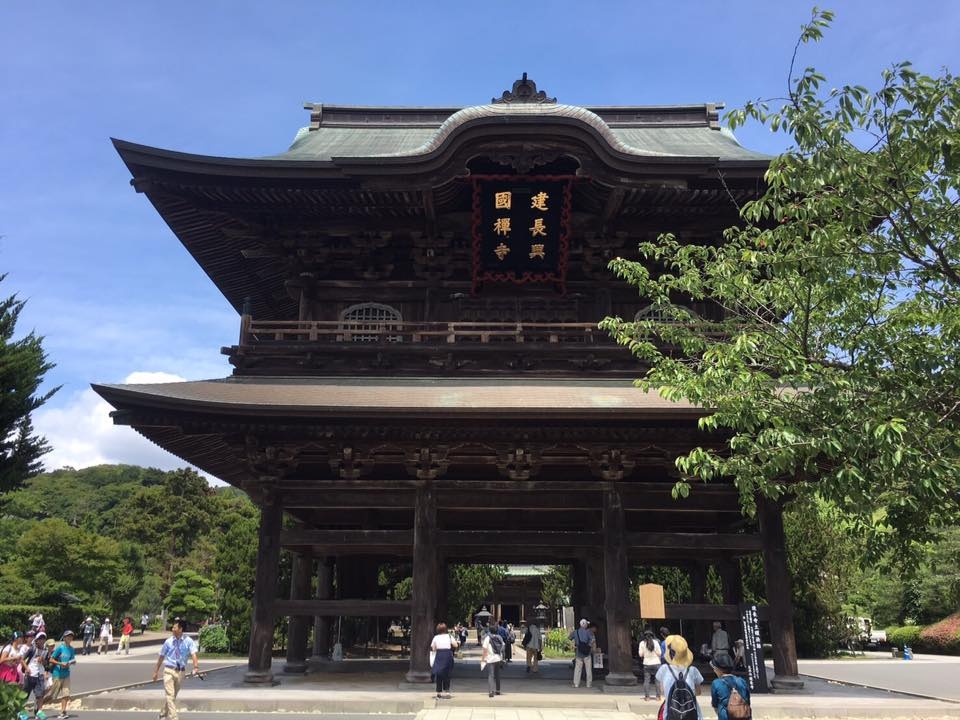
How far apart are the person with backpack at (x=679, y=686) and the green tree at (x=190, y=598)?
164ft

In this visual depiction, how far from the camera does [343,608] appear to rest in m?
13.6

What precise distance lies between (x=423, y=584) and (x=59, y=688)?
21.8ft

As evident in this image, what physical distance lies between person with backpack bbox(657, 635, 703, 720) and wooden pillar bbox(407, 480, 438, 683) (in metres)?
7.59

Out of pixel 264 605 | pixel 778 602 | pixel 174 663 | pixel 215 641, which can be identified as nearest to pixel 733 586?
pixel 778 602

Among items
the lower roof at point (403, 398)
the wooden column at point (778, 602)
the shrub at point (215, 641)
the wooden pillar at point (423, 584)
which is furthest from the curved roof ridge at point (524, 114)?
the shrub at point (215, 641)

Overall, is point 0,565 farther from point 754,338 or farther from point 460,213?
point 754,338

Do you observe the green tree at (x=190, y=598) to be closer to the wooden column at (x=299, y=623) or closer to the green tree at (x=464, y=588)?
the green tree at (x=464, y=588)

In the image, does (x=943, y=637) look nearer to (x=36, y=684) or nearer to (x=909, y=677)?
(x=909, y=677)

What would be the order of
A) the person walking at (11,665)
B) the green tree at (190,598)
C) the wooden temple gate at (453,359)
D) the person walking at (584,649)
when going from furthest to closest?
1. the green tree at (190,598)
2. the person walking at (584,649)
3. the wooden temple gate at (453,359)
4. the person walking at (11,665)

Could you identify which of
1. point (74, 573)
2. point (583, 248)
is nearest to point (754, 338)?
point (583, 248)

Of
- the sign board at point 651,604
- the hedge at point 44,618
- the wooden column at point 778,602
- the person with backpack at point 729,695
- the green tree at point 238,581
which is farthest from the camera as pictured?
the hedge at point 44,618

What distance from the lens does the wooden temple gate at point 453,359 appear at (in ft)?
42.7

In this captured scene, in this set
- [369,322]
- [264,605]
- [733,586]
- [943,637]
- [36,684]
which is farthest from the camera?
[943,637]

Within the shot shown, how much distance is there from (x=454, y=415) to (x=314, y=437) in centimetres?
308
